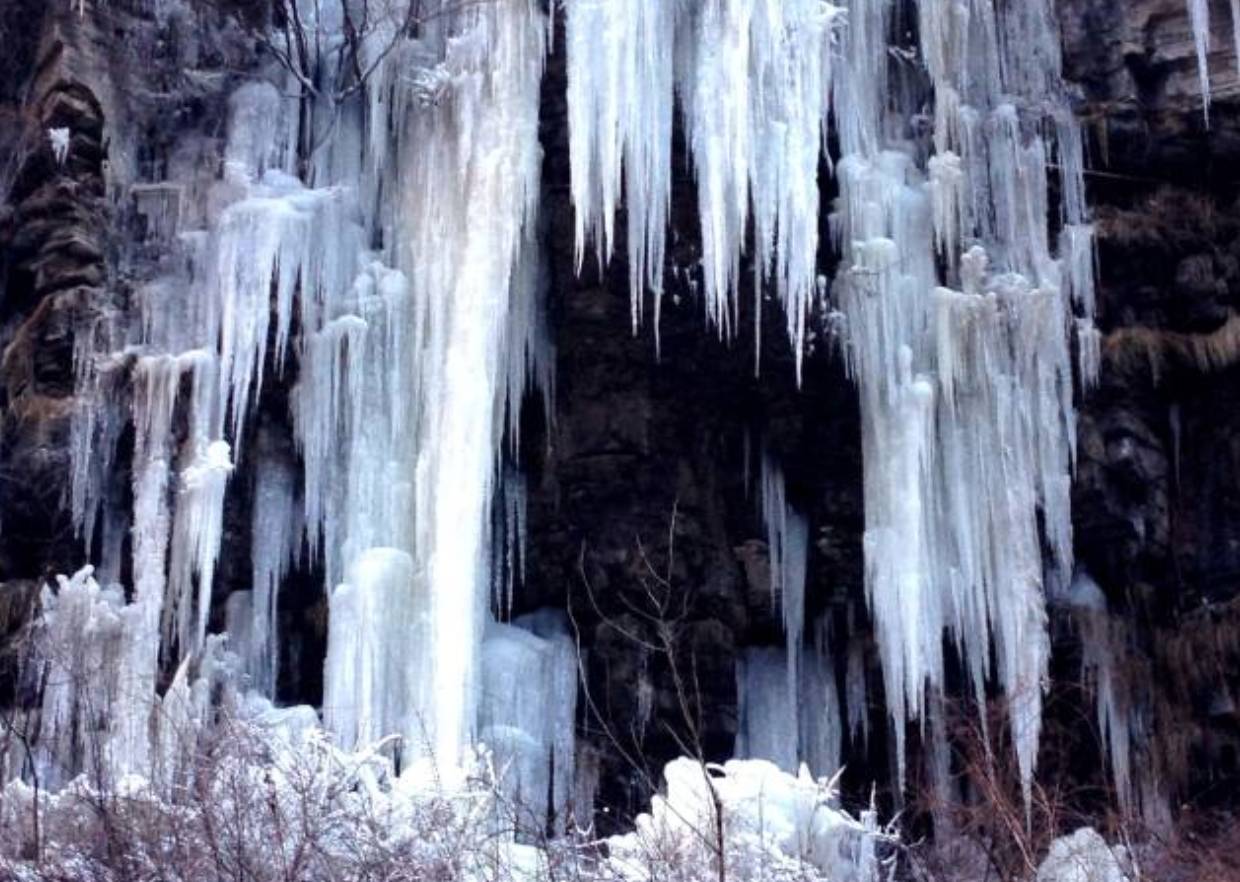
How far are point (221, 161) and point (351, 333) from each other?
182 centimetres

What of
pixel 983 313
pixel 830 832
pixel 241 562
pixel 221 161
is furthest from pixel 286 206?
pixel 830 832

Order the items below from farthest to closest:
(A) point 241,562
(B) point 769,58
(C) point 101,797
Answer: (A) point 241,562
(B) point 769,58
(C) point 101,797

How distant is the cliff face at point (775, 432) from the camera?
56.5ft

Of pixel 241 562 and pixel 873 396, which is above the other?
pixel 873 396

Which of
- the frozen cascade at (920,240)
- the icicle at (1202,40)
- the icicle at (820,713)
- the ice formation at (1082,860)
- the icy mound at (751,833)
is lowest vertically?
the ice formation at (1082,860)

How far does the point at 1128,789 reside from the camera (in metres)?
17.4

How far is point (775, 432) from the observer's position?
59.2ft

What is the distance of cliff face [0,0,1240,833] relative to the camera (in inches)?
678

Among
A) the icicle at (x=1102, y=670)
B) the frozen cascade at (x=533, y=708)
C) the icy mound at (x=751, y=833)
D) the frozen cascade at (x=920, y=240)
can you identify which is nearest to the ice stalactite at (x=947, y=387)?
the frozen cascade at (x=920, y=240)

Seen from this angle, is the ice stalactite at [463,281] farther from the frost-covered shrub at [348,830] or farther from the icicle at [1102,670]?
the icicle at [1102,670]

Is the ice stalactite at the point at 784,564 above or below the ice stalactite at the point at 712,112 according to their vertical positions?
below

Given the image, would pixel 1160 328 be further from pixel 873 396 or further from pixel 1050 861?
pixel 1050 861

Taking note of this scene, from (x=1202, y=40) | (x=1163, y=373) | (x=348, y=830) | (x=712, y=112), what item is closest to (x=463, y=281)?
(x=712, y=112)

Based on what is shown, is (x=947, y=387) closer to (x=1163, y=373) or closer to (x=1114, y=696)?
(x=1163, y=373)
